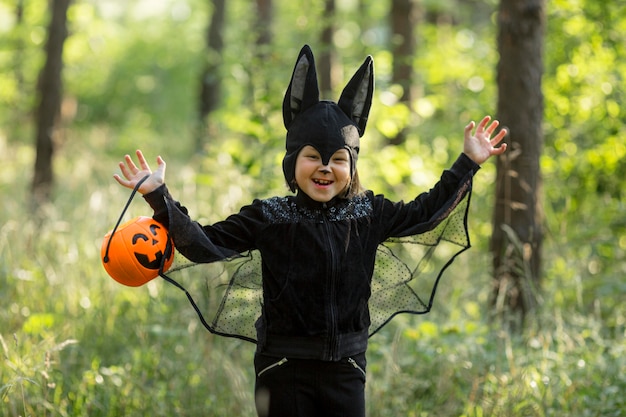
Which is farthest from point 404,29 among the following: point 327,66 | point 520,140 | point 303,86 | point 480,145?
point 303,86

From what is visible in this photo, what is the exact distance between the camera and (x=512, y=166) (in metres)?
5.82

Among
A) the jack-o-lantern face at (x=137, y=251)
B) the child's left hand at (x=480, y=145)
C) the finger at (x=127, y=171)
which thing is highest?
the child's left hand at (x=480, y=145)

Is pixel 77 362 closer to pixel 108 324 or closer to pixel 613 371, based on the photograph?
pixel 108 324

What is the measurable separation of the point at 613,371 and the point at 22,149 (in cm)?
1410

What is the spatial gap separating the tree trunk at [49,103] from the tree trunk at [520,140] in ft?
19.5

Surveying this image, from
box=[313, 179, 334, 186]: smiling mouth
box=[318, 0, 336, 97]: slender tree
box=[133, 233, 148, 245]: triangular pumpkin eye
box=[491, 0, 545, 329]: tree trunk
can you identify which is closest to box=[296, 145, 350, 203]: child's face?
box=[313, 179, 334, 186]: smiling mouth

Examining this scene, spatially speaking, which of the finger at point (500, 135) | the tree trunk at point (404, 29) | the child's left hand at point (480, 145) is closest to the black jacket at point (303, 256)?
the child's left hand at point (480, 145)

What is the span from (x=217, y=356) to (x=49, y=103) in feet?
19.7

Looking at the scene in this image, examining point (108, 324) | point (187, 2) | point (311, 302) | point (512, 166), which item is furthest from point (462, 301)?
point (187, 2)

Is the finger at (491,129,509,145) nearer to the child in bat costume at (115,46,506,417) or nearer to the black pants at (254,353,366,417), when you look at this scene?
the child in bat costume at (115,46,506,417)

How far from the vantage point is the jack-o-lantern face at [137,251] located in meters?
3.20

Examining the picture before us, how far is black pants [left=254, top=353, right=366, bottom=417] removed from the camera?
10.9 feet

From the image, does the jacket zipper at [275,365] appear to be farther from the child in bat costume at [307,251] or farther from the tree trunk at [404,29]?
the tree trunk at [404,29]

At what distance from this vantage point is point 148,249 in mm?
3211
